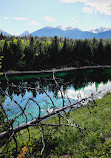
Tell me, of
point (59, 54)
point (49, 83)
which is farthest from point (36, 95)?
point (59, 54)

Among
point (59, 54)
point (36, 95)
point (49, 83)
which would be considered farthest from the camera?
point (59, 54)

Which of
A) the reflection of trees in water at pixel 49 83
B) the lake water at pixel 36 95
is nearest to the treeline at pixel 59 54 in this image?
the reflection of trees in water at pixel 49 83

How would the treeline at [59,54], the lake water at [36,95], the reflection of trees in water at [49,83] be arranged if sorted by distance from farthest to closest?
the treeline at [59,54] → the reflection of trees in water at [49,83] → the lake water at [36,95]

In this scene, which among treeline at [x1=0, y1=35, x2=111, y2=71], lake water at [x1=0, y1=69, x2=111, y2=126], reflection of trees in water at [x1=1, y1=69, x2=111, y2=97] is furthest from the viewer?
treeline at [x1=0, y1=35, x2=111, y2=71]

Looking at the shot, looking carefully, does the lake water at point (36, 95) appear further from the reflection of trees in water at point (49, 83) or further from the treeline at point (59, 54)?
the treeline at point (59, 54)

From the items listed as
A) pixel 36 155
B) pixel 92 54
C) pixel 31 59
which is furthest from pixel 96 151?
pixel 92 54

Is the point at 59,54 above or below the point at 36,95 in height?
above

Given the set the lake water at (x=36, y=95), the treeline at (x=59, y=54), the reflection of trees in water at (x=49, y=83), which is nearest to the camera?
the lake water at (x=36, y=95)

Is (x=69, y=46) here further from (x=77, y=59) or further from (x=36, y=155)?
(x=36, y=155)

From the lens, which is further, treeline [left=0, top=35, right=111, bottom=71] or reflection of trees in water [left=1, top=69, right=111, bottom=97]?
treeline [left=0, top=35, right=111, bottom=71]

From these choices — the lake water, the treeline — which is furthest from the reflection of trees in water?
the treeline

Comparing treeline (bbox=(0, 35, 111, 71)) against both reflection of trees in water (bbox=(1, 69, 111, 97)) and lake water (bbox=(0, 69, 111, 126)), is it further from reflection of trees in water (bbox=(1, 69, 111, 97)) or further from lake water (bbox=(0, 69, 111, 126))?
lake water (bbox=(0, 69, 111, 126))

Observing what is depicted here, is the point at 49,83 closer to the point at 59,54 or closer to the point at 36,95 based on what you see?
the point at 36,95

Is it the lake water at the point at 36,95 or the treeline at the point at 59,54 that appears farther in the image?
the treeline at the point at 59,54
